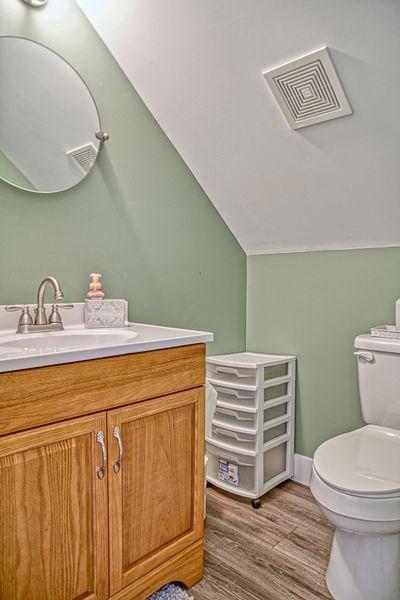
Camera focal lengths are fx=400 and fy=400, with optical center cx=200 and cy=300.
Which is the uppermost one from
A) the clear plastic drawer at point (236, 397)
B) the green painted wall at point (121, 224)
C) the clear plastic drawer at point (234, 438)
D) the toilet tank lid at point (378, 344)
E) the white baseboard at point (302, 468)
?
the green painted wall at point (121, 224)

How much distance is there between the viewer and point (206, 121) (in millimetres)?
1785

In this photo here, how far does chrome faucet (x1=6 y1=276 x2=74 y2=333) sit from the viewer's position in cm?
136

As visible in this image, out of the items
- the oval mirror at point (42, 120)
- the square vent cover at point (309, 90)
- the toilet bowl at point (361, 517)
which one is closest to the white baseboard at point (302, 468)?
the toilet bowl at point (361, 517)

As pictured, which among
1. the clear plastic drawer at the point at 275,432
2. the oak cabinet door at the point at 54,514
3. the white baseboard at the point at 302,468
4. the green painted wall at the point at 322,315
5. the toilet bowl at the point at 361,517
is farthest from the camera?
the white baseboard at the point at 302,468

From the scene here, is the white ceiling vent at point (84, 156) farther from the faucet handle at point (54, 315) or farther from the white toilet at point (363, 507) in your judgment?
the white toilet at point (363, 507)

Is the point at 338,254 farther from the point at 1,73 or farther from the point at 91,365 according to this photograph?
the point at 1,73

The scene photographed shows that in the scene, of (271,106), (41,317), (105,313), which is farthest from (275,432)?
(271,106)

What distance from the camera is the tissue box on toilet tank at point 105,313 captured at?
1.55 m

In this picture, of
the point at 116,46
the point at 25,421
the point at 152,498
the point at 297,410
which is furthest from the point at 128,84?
the point at 297,410

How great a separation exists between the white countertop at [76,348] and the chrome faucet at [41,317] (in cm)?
3

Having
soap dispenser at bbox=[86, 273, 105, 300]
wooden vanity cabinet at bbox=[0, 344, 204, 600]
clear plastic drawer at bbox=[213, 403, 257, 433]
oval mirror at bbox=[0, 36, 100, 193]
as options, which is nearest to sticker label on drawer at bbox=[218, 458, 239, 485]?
clear plastic drawer at bbox=[213, 403, 257, 433]

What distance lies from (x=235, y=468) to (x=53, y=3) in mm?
2119

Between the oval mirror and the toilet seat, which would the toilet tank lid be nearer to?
the toilet seat

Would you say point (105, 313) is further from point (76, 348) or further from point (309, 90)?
point (309, 90)
